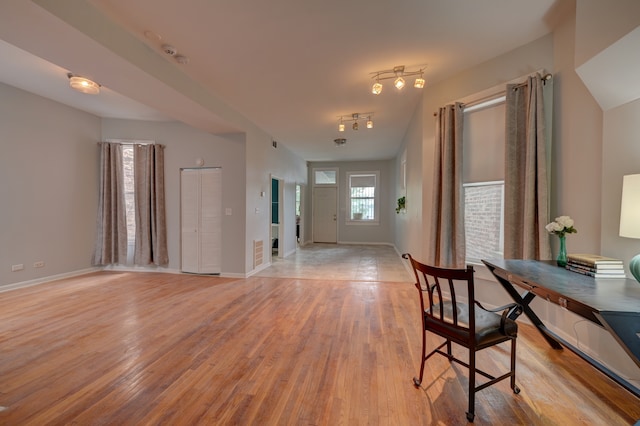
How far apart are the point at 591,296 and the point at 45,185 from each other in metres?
6.56

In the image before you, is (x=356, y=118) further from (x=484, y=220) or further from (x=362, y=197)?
(x=362, y=197)

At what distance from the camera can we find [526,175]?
101 inches

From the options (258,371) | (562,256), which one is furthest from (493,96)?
(258,371)

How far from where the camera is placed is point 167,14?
2.24 m

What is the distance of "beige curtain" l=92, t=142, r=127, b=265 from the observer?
16.3 feet

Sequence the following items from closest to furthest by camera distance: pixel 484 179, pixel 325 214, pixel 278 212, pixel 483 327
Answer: pixel 483 327
pixel 484 179
pixel 278 212
pixel 325 214

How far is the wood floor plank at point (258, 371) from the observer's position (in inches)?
62.5

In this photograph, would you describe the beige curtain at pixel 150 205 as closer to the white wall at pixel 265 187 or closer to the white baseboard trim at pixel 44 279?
the white baseboard trim at pixel 44 279

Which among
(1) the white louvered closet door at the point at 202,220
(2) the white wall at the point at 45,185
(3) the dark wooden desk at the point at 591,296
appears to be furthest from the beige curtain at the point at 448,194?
(2) the white wall at the point at 45,185

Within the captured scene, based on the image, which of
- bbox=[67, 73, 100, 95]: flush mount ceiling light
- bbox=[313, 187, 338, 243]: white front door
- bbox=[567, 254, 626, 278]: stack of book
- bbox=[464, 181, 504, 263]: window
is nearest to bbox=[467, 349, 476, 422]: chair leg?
bbox=[567, 254, 626, 278]: stack of book

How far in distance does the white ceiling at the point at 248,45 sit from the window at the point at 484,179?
0.64 metres

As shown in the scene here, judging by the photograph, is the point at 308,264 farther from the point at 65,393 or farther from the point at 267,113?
the point at 65,393

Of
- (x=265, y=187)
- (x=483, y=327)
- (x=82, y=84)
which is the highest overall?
(x=82, y=84)

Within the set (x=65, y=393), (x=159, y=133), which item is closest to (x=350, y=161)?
(x=159, y=133)
